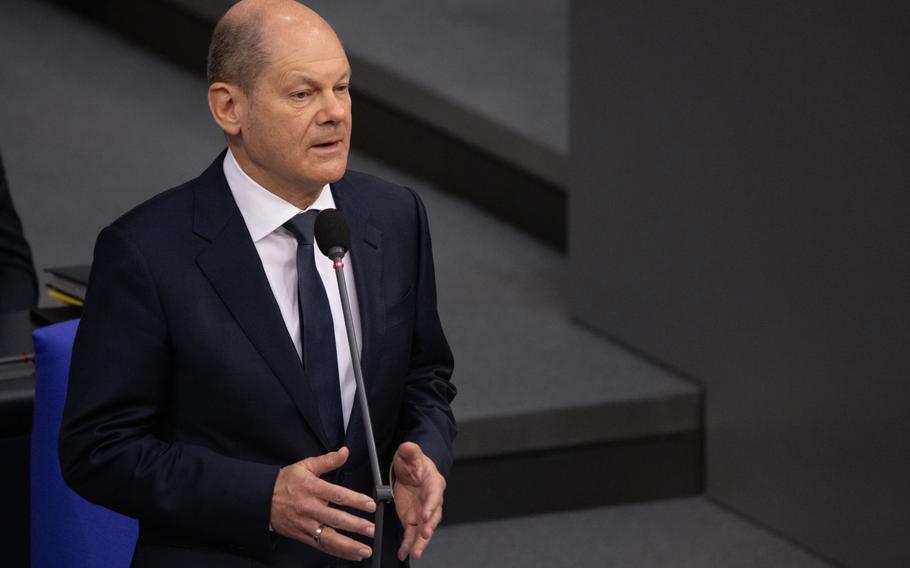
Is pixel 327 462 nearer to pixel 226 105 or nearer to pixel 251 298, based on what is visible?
pixel 251 298

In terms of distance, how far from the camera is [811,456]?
345cm

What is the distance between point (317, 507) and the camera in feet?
5.14

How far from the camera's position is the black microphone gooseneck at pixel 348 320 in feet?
4.88

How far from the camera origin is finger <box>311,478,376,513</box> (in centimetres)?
153

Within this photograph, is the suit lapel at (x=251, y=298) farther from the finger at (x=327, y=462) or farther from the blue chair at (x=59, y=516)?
the blue chair at (x=59, y=516)

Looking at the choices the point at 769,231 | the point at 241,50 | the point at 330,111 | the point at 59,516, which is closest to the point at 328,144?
the point at 330,111

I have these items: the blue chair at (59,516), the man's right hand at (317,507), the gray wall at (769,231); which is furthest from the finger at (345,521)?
the gray wall at (769,231)

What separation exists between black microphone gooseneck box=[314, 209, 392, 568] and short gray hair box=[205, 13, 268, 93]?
0.17 metres

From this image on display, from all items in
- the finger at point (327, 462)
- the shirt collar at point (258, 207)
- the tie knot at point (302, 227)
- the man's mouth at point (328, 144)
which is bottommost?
the finger at point (327, 462)

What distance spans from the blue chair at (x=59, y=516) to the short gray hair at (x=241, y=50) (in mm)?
666

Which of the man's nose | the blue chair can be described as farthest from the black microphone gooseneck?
the blue chair

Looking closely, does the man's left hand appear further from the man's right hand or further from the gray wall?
the gray wall

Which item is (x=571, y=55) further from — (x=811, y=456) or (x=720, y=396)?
(x=811, y=456)

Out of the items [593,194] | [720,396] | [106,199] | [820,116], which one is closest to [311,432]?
[820,116]
